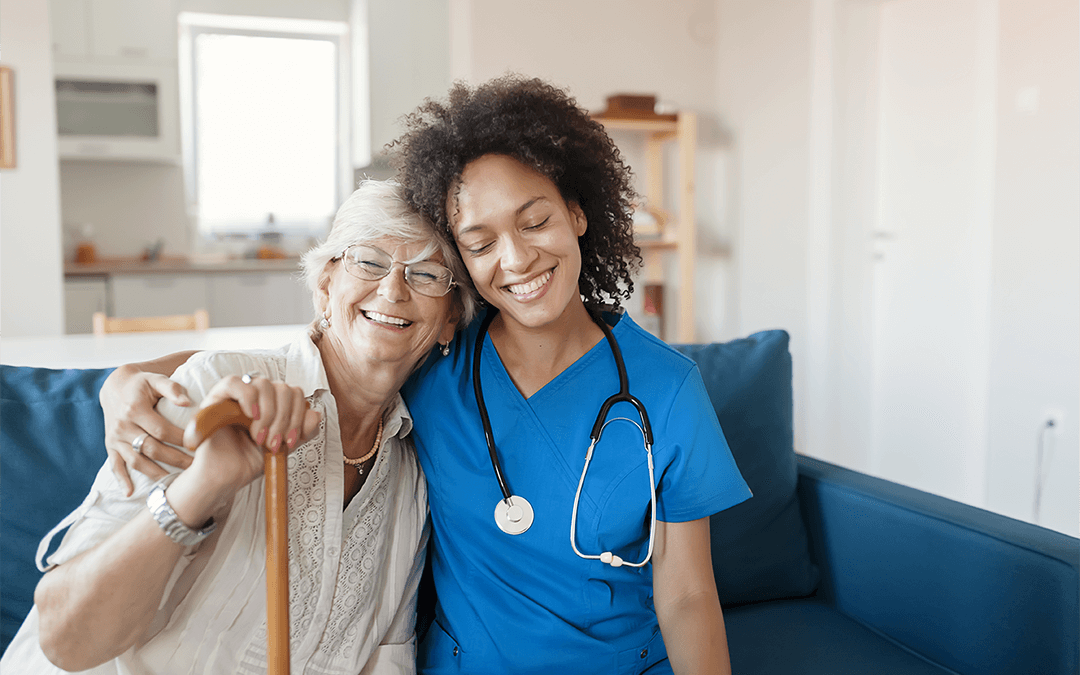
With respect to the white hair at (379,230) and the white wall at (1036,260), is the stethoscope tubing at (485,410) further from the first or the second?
the white wall at (1036,260)

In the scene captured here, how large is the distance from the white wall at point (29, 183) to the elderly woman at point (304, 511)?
3550mm

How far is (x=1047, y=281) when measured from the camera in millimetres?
→ 3078

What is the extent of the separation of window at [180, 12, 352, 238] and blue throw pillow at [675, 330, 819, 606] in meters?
5.00

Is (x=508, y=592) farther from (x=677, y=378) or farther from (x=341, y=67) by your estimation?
(x=341, y=67)

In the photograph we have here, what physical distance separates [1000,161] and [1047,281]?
20.7 inches

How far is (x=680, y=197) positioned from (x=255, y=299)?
2.85m

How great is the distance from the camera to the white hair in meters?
1.25

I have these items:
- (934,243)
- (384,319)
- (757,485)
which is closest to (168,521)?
(384,319)

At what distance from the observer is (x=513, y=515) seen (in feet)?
4.11

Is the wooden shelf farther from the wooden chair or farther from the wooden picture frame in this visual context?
the wooden picture frame

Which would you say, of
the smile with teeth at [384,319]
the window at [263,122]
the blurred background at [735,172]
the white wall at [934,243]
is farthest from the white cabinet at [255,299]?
the smile with teeth at [384,319]

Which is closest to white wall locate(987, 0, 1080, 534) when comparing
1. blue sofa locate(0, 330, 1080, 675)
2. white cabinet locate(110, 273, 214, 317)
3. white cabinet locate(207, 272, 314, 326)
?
blue sofa locate(0, 330, 1080, 675)

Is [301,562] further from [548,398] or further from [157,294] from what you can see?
[157,294]

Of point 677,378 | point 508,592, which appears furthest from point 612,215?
point 508,592
